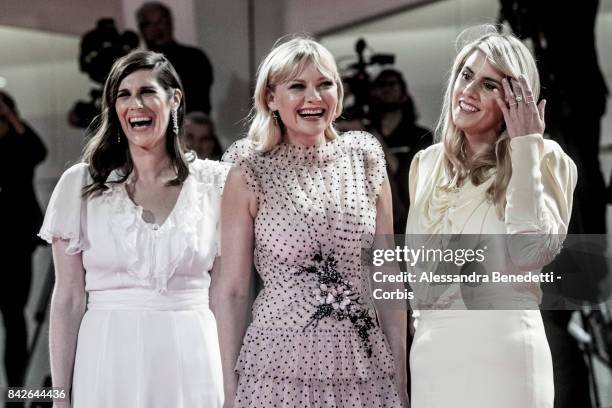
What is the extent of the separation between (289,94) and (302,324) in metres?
Result: 0.59

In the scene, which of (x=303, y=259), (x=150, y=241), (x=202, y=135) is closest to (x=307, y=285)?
(x=303, y=259)

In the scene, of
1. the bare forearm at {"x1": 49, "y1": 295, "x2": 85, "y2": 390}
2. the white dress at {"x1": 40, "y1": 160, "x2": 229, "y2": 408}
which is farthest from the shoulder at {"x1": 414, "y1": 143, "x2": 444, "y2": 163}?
the bare forearm at {"x1": 49, "y1": 295, "x2": 85, "y2": 390}

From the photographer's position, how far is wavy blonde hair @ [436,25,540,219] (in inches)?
103

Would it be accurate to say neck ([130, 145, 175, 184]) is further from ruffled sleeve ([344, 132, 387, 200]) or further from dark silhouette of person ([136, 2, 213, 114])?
dark silhouette of person ([136, 2, 213, 114])

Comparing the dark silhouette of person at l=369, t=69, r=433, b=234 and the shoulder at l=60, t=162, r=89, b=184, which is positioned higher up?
the dark silhouette of person at l=369, t=69, r=433, b=234

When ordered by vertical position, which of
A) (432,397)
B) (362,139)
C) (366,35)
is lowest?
(432,397)

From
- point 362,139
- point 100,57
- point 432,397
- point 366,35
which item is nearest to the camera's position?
point 432,397

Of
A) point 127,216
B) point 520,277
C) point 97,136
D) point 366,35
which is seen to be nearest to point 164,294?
point 127,216

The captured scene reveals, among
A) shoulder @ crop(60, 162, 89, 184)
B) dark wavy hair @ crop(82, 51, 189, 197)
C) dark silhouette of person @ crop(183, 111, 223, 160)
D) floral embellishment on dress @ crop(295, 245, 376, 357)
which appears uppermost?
dark silhouette of person @ crop(183, 111, 223, 160)

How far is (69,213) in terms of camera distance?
3.06 m

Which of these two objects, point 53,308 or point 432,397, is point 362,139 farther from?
point 53,308

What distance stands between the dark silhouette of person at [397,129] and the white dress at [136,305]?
109cm

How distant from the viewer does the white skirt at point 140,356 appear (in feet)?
9.97

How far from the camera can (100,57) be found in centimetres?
457
